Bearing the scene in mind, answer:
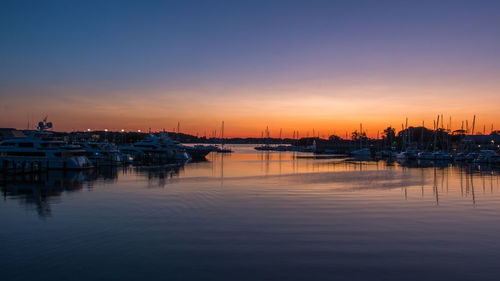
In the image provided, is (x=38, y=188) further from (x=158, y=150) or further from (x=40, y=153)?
(x=158, y=150)

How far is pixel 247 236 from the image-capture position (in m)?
16.4

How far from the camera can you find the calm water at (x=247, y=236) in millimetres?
12109

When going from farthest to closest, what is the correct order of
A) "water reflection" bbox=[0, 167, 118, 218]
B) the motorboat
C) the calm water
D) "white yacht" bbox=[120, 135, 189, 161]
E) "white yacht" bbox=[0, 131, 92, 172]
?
"white yacht" bbox=[120, 135, 189, 161]
the motorboat
"white yacht" bbox=[0, 131, 92, 172]
"water reflection" bbox=[0, 167, 118, 218]
the calm water

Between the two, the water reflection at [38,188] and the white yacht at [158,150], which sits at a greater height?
the white yacht at [158,150]

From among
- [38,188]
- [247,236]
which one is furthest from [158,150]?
[247,236]

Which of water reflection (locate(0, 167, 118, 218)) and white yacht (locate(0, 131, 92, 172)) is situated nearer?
water reflection (locate(0, 167, 118, 218))

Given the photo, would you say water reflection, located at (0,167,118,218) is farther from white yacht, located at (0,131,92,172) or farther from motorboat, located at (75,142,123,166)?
motorboat, located at (75,142,123,166)

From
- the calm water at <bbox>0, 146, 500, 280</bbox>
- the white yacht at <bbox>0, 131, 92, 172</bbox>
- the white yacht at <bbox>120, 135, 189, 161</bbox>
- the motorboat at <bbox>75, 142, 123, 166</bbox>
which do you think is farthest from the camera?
the white yacht at <bbox>120, 135, 189, 161</bbox>

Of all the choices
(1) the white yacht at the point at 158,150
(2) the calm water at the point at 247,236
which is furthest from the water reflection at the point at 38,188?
(1) the white yacht at the point at 158,150

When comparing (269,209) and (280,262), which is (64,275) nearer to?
(280,262)

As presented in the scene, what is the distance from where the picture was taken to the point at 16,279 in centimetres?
1126

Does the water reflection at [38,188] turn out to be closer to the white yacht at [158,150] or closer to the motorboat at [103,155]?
the motorboat at [103,155]

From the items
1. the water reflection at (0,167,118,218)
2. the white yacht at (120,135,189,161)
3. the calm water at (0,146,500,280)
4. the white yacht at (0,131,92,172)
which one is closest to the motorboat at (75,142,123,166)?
the white yacht at (0,131,92,172)

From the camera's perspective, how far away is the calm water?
39.7ft
